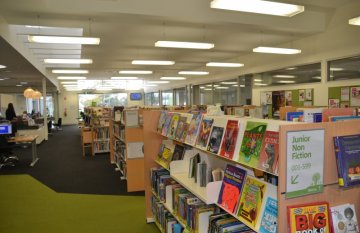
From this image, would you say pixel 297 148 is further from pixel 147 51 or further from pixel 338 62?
pixel 147 51

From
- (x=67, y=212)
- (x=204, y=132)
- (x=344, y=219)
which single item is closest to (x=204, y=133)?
(x=204, y=132)

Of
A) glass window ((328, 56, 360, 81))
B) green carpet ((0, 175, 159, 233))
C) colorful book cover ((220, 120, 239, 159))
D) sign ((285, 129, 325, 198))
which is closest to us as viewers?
sign ((285, 129, 325, 198))

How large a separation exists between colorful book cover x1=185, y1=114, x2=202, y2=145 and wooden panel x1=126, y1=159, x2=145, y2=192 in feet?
8.90

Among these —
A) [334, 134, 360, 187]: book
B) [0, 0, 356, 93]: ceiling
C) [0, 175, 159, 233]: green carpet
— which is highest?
[0, 0, 356, 93]: ceiling

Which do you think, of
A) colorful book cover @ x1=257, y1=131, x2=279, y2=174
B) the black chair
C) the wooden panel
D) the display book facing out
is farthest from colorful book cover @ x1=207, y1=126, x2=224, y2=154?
the black chair

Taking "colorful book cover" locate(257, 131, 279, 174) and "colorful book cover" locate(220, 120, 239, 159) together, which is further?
"colorful book cover" locate(220, 120, 239, 159)

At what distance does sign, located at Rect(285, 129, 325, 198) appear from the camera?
1522mm

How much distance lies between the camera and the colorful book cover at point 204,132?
244 cm

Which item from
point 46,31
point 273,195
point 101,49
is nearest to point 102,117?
point 101,49

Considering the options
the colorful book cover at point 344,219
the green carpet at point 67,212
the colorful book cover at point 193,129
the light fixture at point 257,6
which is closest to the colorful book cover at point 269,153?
the colorful book cover at point 344,219

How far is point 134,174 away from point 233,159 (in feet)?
11.9

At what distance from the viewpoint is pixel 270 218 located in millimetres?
1649

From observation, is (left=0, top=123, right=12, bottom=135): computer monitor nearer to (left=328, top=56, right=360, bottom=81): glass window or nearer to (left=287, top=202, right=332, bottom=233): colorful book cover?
(left=287, top=202, right=332, bottom=233): colorful book cover

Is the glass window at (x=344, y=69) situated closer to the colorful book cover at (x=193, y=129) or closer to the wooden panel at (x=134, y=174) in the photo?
the wooden panel at (x=134, y=174)
